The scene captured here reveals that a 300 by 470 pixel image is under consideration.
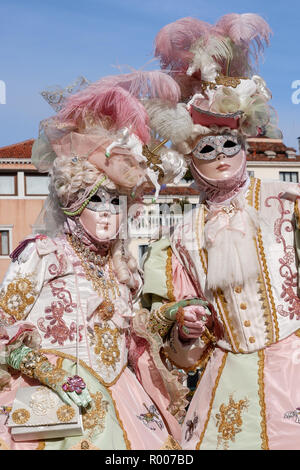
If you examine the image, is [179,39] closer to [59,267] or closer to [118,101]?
[118,101]

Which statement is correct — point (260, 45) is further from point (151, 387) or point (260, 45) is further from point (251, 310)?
point (151, 387)

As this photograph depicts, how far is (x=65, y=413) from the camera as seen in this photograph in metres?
3.93

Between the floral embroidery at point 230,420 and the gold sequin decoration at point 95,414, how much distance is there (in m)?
0.72

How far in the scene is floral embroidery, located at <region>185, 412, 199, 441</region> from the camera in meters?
4.62

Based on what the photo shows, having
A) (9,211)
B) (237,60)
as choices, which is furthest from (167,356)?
(9,211)

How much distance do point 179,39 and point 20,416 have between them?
2.53 meters

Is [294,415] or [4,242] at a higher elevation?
[4,242]

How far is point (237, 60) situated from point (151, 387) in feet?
6.96

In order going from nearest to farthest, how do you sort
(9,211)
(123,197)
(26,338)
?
(26,338) → (123,197) → (9,211)

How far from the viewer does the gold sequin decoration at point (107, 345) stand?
173 inches

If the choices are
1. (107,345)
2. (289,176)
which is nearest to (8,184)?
(289,176)

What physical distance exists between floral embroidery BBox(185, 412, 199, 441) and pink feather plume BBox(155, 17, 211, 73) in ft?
7.12

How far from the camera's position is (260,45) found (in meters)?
5.07

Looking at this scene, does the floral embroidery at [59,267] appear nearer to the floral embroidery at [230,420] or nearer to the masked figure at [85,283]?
the masked figure at [85,283]
